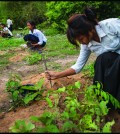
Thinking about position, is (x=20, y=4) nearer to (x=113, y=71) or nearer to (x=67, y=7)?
(x=67, y=7)

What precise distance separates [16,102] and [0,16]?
2140cm

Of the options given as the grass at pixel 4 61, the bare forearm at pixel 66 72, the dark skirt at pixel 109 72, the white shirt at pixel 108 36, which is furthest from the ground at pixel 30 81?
the white shirt at pixel 108 36

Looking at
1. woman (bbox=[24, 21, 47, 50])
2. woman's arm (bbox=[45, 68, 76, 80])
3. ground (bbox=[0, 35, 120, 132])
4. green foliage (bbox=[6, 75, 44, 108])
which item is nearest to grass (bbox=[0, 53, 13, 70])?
ground (bbox=[0, 35, 120, 132])

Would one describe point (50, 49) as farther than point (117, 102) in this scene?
Yes

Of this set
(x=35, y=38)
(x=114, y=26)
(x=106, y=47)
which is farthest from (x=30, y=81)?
(x=35, y=38)

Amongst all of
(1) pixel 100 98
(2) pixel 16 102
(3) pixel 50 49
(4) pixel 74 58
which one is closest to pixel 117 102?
(1) pixel 100 98

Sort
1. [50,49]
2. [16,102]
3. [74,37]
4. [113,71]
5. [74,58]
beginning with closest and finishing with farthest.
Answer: [74,37], [113,71], [16,102], [74,58], [50,49]

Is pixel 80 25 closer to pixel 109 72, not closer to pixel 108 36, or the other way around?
pixel 108 36

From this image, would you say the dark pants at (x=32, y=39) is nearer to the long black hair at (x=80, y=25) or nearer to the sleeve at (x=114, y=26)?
the sleeve at (x=114, y=26)

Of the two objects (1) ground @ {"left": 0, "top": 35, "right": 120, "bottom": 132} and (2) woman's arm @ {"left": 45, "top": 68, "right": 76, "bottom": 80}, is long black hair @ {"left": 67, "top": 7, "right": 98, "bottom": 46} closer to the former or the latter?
(2) woman's arm @ {"left": 45, "top": 68, "right": 76, "bottom": 80}

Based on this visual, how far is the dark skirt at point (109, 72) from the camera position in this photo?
3.60 m

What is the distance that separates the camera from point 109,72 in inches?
143

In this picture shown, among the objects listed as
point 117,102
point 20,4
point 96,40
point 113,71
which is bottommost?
point 117,102

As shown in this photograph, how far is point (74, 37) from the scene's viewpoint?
3.37m
